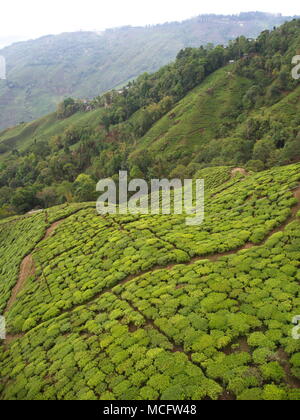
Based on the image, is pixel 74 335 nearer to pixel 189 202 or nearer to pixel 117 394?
pixel 117 394

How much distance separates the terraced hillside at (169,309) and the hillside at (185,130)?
47.0 m

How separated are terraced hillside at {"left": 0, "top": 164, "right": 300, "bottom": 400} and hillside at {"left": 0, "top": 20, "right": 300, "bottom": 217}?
4697 centimetres

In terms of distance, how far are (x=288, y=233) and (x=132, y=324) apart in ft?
51.0

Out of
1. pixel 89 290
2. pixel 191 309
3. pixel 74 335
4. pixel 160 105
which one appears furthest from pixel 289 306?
pixel 160 105

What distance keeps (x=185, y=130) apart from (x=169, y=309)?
129 m

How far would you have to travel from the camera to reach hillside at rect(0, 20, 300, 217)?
308 feet

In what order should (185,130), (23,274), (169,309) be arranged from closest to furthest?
1. (169,309)
2. (23,274)
3. (185,130)

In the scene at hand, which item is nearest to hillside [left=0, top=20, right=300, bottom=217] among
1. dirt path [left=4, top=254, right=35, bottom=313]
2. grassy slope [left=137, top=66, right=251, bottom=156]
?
grassy slope [left=137, top=66, right=251, bottom=156]

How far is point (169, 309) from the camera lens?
21344 millimetres
